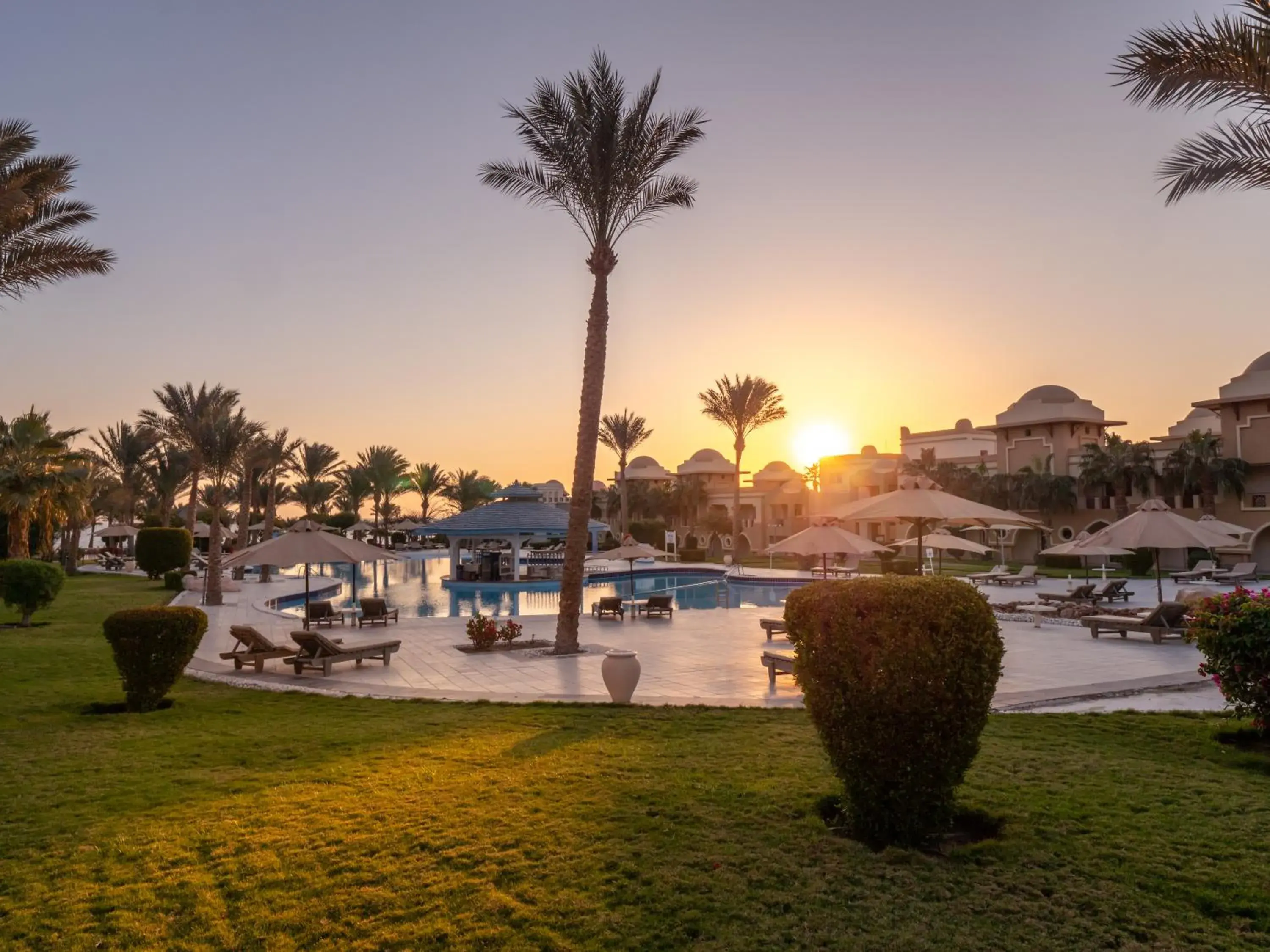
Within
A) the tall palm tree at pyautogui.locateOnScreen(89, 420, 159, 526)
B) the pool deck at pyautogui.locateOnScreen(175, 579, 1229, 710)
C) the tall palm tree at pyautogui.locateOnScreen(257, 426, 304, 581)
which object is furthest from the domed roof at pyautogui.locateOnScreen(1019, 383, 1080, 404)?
the tall palm tree at pyautogui.locateOnScreen(89, 420, 159, 526)

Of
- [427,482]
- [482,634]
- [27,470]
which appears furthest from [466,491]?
[482,634]

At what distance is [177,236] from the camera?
628 inches

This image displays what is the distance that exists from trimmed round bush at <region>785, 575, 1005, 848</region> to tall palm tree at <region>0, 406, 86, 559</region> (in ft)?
95.6

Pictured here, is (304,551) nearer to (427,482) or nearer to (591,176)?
(591,176)

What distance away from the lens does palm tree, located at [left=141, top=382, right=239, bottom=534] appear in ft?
75.2

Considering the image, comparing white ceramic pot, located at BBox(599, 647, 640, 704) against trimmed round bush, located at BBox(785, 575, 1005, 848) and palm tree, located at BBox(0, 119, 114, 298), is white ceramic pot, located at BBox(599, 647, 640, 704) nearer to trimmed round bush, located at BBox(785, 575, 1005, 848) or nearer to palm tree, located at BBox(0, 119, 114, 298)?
trimmed round bush, located at BBox(785, 575, 1005, 848)

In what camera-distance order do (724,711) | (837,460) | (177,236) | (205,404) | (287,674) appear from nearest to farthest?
1. (724,711)
2. (287,674)
3. (177,236)
4. (205,404)
5. (837,460)

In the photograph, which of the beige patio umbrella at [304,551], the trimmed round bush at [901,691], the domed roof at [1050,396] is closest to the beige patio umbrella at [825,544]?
the beige patio umbrella at [304,551]

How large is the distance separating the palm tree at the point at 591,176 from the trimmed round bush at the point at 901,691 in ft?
28.1

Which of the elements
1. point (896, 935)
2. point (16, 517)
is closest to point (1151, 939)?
point (896, 935)

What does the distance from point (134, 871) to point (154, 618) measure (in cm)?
528

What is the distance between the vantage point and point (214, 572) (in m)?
23.3

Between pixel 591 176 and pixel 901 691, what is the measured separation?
11412mm

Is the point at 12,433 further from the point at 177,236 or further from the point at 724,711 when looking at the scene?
the point at 724,711
